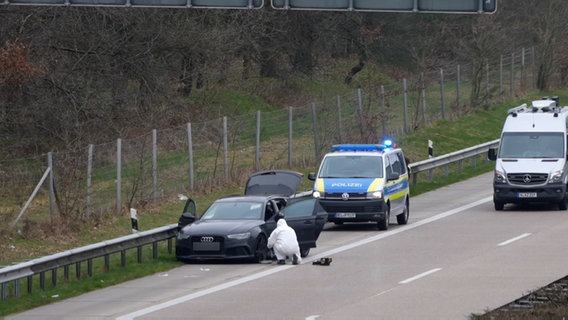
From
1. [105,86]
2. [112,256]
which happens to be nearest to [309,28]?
[105,86]

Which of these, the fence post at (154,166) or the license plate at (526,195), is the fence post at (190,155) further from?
the license plate at (526,195)

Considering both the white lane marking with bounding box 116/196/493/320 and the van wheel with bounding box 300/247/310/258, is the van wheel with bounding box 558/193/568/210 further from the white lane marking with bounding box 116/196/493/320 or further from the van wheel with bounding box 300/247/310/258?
the van wheel with bounding box 300/247/310/258

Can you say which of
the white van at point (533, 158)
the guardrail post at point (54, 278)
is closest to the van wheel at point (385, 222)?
the white van at point (533, 158)

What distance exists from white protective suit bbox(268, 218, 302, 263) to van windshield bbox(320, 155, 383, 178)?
6.58 meters

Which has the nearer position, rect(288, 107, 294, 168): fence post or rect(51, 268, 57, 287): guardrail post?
rect(51, 268, 57, 287): guardrail post

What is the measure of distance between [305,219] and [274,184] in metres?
4.83

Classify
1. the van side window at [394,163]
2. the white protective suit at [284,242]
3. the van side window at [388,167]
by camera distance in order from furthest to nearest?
the van side window at [394,163] → the van side window at [388,167] → the white protective suit at [284,242]

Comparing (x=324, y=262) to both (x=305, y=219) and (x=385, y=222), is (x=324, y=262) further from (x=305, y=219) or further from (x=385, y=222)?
(x=385, y=222)

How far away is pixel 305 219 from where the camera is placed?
25.7m

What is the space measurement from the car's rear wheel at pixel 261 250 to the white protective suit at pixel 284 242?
1.13ft

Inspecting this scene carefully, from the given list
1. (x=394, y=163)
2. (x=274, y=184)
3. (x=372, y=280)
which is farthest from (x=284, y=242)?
(x=394, y=163)

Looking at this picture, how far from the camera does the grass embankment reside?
2120 centimetres

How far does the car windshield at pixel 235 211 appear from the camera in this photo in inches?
1020

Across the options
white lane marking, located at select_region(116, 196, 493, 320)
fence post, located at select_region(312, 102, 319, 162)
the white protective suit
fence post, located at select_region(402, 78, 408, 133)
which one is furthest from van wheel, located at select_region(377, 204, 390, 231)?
fence post, located at select_region(402, 78, 408, 133)
